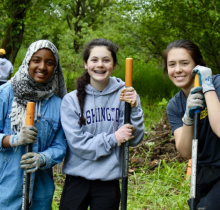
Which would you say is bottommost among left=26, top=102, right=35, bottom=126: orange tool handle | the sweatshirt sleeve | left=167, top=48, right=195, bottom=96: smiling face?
the sweatshirt sleeve

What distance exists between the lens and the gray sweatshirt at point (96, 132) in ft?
7.66

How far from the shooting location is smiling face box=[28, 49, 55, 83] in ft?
7.89

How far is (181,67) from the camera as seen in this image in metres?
2.32

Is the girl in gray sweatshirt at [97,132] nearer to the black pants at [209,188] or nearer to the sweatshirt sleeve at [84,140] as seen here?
the sweatshirt sleeve at [84,140]

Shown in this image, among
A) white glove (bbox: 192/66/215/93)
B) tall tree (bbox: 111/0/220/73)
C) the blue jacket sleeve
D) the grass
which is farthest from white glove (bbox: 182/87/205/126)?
tall tree (bbox: 111/0/220/73)

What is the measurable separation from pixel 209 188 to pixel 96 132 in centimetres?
98

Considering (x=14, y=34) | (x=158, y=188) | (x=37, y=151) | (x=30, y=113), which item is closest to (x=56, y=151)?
(x=37, y=151)

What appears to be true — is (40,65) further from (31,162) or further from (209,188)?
(209,188)

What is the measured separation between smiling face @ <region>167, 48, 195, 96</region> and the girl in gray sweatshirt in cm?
35

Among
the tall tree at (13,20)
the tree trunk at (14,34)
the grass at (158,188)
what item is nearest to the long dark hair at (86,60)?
the grass at (158,188)

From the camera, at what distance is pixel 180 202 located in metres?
3.38

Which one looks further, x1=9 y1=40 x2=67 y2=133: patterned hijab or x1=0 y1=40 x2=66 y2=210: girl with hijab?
x1=9 y1=40 x2=67 y2=133: patterned hijab

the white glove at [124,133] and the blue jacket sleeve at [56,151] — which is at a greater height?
the white glove at [124,133]

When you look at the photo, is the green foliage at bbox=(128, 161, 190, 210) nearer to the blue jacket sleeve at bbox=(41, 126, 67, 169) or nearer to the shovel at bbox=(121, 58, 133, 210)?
the shovel at bbox=(121, 58, 133, 210)
